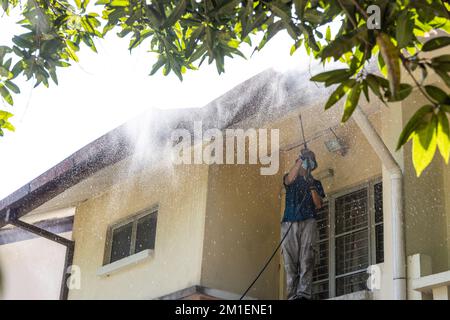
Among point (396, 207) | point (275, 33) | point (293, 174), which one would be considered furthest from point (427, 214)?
point (275, 33)

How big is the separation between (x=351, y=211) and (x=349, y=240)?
326 mm

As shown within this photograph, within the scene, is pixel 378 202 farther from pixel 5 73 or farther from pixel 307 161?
pixel 5 73

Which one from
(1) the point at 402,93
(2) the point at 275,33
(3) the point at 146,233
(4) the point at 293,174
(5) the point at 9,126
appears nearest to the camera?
(1) the point at 402,93

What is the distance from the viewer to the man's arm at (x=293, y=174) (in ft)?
26.3

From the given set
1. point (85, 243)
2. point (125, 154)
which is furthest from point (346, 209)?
point (85, 243)

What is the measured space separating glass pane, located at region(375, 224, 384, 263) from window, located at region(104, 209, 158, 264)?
272 centimetres

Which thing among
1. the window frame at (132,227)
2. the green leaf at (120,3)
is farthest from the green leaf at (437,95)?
the window frame at (132,227)

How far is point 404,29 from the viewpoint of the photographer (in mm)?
3248

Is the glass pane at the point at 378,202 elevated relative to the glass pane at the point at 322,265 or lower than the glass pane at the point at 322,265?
elevated

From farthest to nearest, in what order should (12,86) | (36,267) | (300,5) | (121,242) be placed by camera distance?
(36,267) → (121,242) → (12,86) → (300,5)

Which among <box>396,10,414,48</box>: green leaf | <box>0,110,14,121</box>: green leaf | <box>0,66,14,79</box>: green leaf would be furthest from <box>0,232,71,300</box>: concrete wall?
<box>396,10,414,48</box>: green leaf

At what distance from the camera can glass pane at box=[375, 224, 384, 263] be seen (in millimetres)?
7723

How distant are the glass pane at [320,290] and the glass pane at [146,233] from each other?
2.08 meters

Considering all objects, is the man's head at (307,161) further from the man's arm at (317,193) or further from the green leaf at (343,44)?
the green leaf at (343,44)
